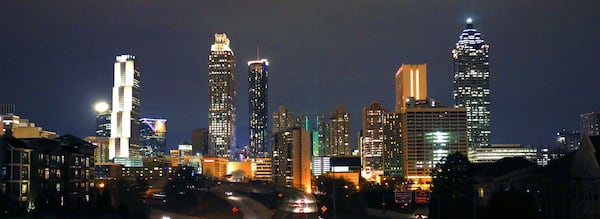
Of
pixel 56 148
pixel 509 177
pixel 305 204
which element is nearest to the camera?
pixel 509 177

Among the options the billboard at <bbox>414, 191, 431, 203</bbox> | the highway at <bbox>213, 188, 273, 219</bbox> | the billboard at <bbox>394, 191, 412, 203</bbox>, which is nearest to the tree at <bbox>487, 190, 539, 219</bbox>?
the billboard at <bbox>394, 191, 412, 203</bbox>

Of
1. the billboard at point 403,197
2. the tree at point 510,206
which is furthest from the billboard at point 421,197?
the tree at point 510,206

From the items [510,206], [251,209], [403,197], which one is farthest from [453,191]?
[251,209]

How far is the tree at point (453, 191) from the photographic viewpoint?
66688 millimetres

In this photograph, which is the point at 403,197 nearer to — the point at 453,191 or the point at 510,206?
the point at 453,191

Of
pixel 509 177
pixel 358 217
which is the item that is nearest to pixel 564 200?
pixel 509 177

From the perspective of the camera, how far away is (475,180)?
70750 mm

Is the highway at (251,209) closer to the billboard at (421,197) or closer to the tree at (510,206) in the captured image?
the billboard at (421,197)

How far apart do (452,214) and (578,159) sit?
50.4 feet

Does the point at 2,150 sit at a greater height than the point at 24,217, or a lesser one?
greater

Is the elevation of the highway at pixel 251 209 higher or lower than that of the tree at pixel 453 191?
lower

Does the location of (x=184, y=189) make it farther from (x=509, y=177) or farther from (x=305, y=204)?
(x=509, y=177)

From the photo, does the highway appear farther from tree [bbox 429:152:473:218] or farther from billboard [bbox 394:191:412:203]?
billboard [bbox 394:191:412:203]

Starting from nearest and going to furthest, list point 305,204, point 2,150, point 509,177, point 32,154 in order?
point 509,177
point 2,150
point 32,154
point 305,204
